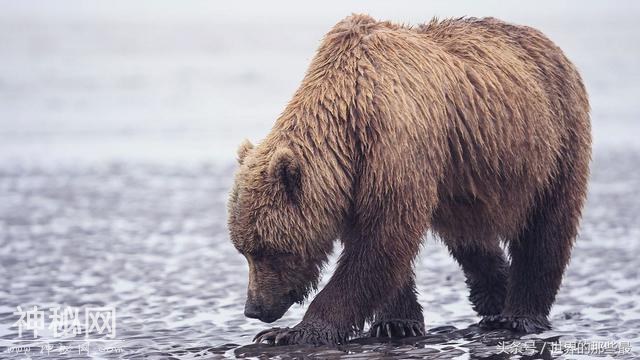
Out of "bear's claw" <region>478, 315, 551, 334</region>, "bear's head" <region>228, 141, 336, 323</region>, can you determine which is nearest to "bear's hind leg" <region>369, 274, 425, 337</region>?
"bear's claw" <region>478, 315, 551, 334</region>

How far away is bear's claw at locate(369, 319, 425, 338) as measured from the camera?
6855 mm

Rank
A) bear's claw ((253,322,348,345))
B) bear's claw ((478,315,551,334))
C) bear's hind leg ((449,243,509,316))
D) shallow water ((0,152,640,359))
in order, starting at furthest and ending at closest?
bear's hind leg ((449,243,509,316)) < bear's claw ((478,315,551,334)) < shallow water ((0,152,640,359)) < bear's claw ((253,322,348,345))

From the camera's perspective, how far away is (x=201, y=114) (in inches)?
904

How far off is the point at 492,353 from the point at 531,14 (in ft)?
116

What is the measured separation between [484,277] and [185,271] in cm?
268

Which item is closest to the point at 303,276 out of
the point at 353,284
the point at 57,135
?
the point at 353,284

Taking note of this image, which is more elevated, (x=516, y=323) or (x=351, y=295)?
(x=351, y=295)

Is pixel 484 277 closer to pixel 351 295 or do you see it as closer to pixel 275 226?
pixel 351 295

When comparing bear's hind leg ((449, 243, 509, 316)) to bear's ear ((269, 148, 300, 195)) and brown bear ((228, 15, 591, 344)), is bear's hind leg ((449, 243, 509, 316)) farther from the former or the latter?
bear's ear ((269, 148, 300, 195))

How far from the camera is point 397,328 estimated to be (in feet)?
22.5

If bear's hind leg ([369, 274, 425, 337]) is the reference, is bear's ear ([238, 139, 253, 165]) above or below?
above

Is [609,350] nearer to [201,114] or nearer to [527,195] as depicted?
[527,195]

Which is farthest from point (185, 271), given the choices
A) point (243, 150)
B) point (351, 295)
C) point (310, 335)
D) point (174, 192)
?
point (174, 192)

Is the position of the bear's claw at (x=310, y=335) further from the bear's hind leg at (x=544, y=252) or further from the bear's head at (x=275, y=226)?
the bear's hind leg at (x=544, y=252)
